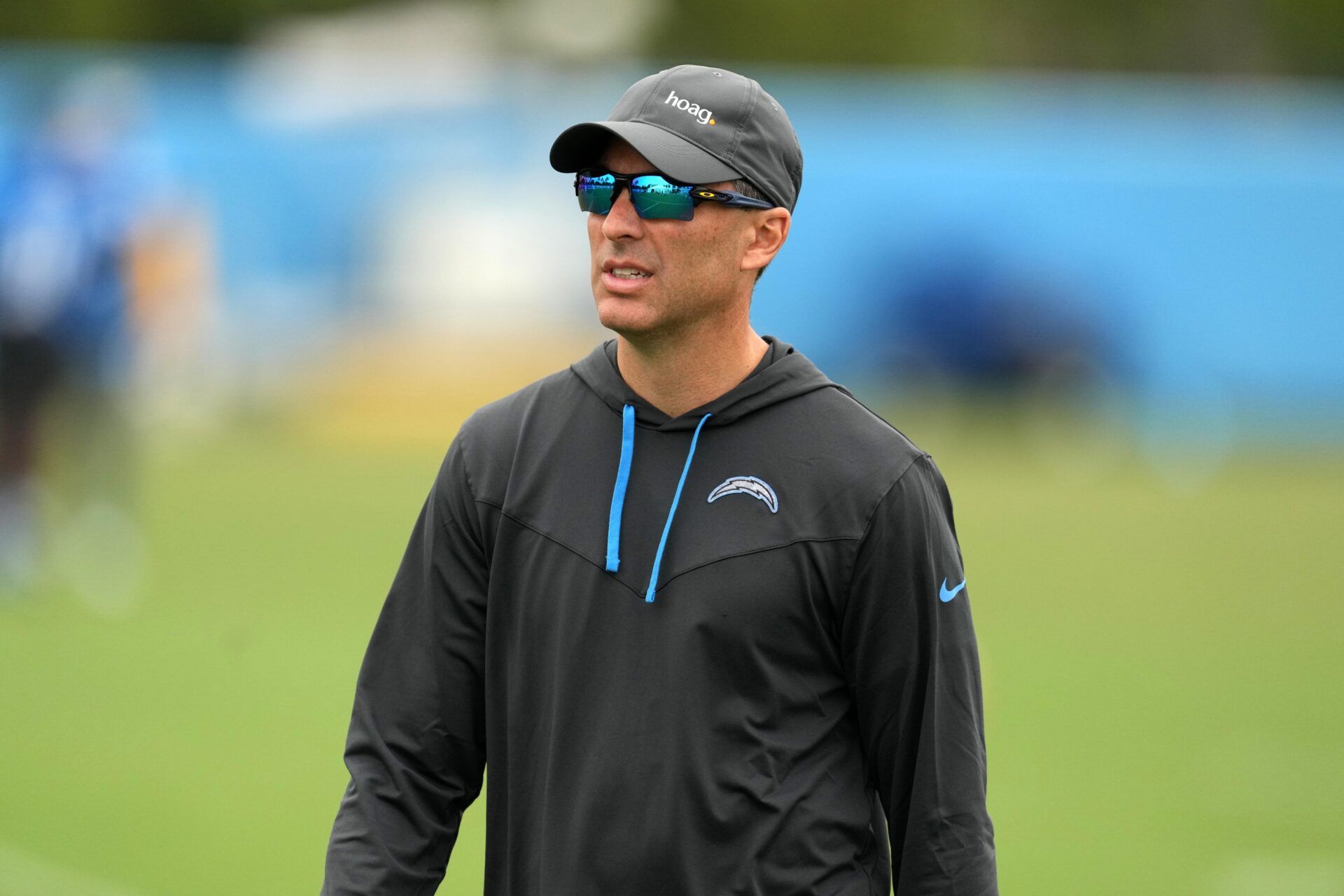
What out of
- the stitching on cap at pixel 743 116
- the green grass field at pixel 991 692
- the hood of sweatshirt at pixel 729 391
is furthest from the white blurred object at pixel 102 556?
the stitching on cap at pixel 743 116

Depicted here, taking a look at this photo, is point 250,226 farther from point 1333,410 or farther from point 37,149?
point 1333,410

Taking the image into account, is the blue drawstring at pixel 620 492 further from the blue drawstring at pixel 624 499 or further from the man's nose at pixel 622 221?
the man's nose at pixel 622 221

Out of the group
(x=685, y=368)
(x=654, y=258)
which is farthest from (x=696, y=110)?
(x=685, y=368)

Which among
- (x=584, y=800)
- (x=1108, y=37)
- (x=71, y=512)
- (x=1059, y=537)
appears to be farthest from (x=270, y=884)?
(x=1108, y=37)

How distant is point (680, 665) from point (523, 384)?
17.7 meters

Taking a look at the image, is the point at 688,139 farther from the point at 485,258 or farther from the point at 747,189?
the point at 485,258

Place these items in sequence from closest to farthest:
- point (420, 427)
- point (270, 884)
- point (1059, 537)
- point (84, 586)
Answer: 1. point (270, 884)
2. point (84, 586)
3. point (1059, 537)
4. point (420, 427)

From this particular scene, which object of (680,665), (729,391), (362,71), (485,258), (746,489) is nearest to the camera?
(680,665)

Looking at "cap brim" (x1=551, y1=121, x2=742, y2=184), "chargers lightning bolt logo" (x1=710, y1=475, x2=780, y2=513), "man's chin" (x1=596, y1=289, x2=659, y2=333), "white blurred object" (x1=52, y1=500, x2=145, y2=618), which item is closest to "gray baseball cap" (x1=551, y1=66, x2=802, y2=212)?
"cap brim" (x1=551, y1=121, x2=742, y2=184)

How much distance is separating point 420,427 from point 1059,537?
24.7 ft

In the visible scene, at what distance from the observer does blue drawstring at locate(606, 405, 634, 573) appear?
114 inches

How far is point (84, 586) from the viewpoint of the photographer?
11602 millimetres

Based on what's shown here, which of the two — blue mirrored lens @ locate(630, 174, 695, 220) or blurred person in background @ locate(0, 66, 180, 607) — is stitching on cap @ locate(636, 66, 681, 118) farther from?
blurred person in background @ locate(0, 66, 180, 607)

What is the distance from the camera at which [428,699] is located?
304 cm
